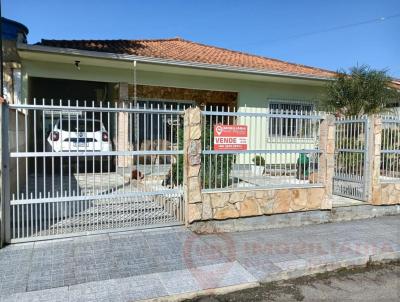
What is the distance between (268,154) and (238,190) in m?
0.99

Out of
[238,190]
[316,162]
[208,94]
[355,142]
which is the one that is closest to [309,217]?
[316,162]

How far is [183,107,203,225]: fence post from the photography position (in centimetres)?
573

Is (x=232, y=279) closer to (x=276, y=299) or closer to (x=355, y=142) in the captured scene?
(x=276, y=299)

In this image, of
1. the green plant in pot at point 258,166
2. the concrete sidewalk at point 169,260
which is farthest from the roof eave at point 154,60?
the concrete sidewalk at point 169,260

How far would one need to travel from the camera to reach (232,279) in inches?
163

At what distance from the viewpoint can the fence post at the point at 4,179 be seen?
185 inches

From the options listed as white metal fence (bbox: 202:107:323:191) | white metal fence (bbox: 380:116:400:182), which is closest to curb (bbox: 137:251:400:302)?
white metal fence (bbox: 202:107:323:191)

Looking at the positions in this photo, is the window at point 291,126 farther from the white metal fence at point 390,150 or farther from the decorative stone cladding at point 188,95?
the decorative stone cladding at point 188,95

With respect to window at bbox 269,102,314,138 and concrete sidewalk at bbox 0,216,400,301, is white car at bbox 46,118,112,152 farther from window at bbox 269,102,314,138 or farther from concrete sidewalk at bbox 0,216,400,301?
window at bbox 269,102,314,138

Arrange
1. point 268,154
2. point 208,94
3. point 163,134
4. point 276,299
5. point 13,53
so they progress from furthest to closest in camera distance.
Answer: point 208,94 → point 13,53 → point 268,154 → point 163,134 → point 276,299

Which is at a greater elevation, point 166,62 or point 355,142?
point 166,62

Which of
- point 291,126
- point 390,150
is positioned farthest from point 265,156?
point 390,150

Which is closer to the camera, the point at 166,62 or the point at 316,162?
the point at 316,162

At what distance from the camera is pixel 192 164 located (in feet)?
19.0
